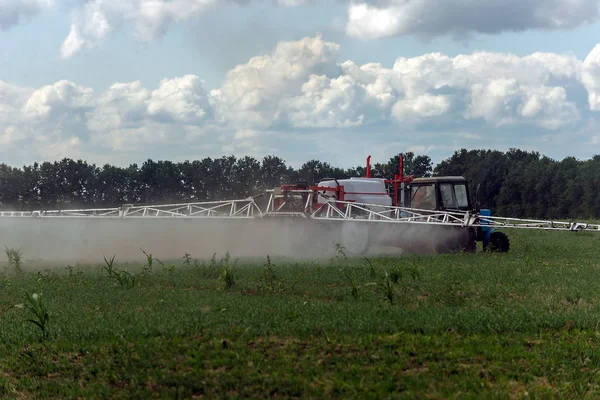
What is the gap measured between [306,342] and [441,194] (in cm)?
1816

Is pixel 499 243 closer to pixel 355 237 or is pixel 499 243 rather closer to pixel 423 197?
pixel 423 197

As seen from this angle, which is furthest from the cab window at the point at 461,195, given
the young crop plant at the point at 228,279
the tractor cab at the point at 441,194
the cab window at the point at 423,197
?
the young crop plant at the point at 228,279

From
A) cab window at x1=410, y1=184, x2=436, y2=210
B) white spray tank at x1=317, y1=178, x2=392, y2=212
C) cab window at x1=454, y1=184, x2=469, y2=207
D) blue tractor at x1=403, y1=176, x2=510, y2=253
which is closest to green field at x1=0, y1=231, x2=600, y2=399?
blue tractor at x1=403, y1=176, x2=510, y2=253

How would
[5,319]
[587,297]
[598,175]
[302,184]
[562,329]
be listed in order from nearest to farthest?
1. [562,329]
2. [5,319]
3. [587,297]
4. [302,184]
5. [598,175]

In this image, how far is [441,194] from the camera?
26.5 m

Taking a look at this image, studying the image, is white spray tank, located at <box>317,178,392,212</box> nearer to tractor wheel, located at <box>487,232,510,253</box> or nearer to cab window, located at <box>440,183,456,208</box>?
cab window, located at <box>440,183,456,208</box>

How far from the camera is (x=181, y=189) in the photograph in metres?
77.2

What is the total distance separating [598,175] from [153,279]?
82.7m

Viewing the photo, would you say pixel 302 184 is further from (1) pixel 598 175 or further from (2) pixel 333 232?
(1) pixel 598 175

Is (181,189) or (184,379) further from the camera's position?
(181,189)

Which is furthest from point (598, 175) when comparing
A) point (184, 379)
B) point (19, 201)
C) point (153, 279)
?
point (184, 379)

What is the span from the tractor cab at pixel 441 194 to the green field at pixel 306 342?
458 inches

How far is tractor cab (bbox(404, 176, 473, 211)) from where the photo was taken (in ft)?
86.6

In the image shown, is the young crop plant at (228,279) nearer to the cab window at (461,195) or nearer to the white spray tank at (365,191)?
the white spray tank at (365,191)
